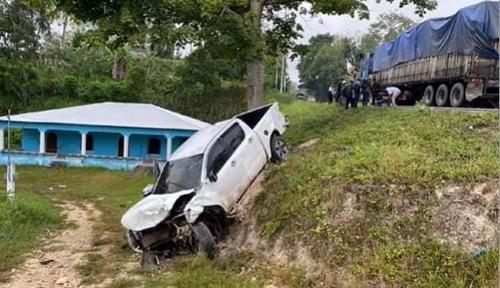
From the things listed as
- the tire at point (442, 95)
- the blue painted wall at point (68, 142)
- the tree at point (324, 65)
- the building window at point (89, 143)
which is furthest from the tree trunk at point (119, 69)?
the tire at point (442, 95)

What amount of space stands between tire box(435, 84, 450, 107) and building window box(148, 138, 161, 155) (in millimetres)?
15452

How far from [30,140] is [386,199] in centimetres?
2638

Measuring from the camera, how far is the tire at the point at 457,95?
16.9 meters

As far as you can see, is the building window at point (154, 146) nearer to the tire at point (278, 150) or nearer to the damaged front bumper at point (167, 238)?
the tire at point (278, 150)

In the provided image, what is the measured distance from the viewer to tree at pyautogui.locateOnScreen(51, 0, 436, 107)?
50.7 feet

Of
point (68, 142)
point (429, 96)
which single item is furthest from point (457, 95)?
point (68, 142)

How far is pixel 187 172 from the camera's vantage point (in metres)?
10.6

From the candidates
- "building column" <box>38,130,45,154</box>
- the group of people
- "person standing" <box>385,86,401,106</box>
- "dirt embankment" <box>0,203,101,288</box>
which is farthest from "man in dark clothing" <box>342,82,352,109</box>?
"building column" <box>38,130,45,154</box>

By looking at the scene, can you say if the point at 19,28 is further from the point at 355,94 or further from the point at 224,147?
the point at 224,147

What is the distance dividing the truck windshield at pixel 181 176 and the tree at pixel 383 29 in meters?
55.0

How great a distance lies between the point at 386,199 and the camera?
811cm

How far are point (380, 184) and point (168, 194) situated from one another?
371 cm

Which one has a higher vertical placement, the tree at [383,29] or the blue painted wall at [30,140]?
the tree at [383,29]

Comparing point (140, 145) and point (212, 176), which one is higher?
point (212, 176)
